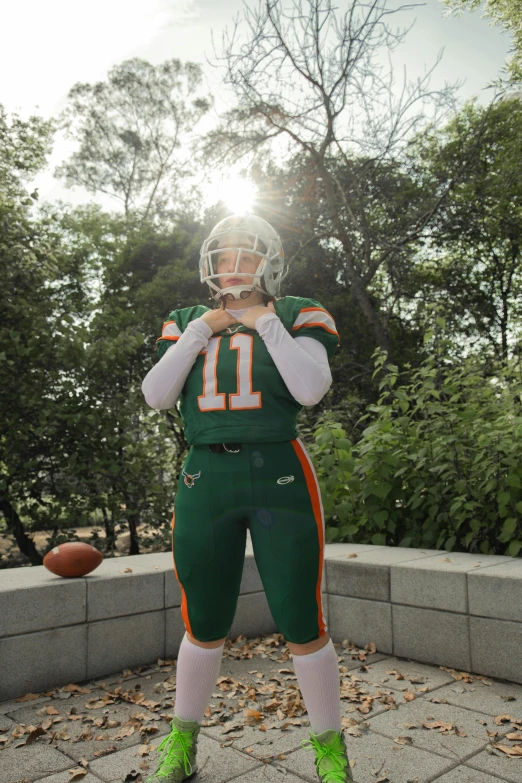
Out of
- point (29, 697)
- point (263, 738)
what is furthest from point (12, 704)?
point (263, 738)

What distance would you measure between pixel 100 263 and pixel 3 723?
828 inches

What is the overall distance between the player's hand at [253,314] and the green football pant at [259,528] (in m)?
0.42

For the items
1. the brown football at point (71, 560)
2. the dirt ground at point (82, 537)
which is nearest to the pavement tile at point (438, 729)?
the brown football at point (71, 560)

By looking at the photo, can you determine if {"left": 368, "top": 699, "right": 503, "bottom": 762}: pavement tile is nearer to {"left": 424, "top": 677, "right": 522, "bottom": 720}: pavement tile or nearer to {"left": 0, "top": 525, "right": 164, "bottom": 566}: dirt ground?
{"left": 424, "top": 677, "right": 522, "bottom": 720}: pavement tile

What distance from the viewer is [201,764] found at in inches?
93.4

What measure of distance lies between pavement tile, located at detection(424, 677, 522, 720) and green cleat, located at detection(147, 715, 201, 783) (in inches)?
49.1

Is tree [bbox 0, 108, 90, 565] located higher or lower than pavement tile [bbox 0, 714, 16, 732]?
higher

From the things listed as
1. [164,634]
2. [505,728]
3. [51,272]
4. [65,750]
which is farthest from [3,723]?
[51,272]

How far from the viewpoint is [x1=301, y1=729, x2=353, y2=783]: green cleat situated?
1.99 meters

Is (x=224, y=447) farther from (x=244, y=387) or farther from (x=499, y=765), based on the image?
(x=499, y=765)

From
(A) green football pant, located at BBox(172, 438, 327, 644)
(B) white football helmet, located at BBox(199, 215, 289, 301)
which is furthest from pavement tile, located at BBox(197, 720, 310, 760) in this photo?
(B) white football helmet, located at BBox(199, 215, 289, 301)

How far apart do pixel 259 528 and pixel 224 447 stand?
29cm

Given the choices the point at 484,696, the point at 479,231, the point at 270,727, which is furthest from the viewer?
the point at 479,231

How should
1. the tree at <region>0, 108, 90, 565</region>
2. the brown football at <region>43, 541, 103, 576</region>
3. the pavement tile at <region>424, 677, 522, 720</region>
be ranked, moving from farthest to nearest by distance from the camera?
the tree at <region>0, 108, 90, 565</region> < the brown football at <region>43, 541, 103, 576</region> < the pavement tile at <region>424, 677, 522, 720</region>
